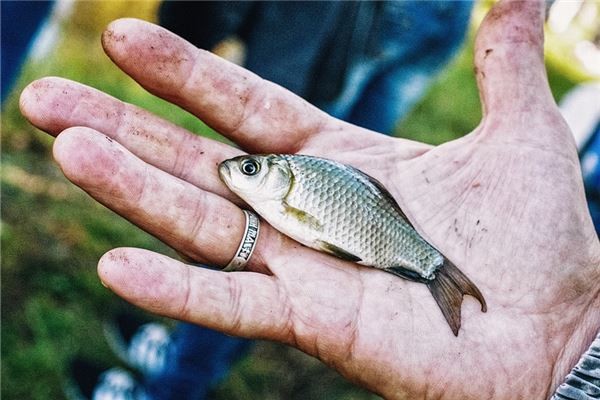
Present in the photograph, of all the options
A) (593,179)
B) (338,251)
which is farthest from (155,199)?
(593,179)

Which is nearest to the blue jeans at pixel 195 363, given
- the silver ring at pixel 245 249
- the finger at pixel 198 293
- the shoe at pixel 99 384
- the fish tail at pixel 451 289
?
the shoe at pixel 99 384

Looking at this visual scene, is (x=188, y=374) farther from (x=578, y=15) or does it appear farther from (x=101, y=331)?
(x=578, y=15)

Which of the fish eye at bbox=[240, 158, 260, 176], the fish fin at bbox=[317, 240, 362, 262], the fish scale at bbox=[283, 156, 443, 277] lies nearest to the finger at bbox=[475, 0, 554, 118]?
the fish scale at bbox=[283, 156, 443, 277]

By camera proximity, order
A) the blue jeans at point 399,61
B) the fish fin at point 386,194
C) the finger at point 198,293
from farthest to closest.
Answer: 1. the blue jeans at point 399,61
2. the fish fin at point 386,194
3. the finger at point 198,293

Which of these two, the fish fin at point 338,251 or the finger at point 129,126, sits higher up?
the finger at point 129,126

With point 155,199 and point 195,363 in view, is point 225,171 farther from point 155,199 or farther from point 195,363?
point 195,363

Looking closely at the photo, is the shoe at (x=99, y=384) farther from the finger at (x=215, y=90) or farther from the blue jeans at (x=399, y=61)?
the blue jeans at (x=399, y=61)

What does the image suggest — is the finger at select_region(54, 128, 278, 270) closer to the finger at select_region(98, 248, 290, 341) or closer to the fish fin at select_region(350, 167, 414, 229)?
the finger at select_region(98, 248, 290, 341)

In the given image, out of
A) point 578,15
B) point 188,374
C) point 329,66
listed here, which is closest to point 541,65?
point 329,66
